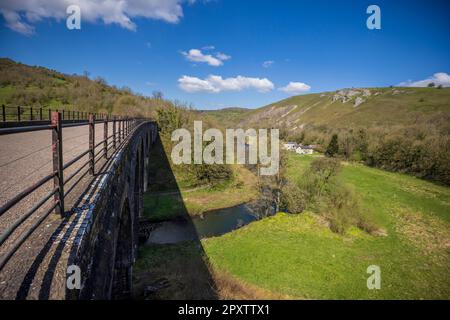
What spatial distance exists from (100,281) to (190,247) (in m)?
15.6

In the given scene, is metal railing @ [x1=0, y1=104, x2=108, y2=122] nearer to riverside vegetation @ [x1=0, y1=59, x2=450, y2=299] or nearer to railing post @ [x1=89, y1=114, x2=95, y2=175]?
railing post @ [x1=89, y1=114, x2=95, y2=175]

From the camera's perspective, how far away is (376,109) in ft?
385

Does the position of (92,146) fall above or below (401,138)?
below

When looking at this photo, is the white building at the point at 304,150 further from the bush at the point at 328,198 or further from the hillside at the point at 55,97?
the bush at the point at 328,198

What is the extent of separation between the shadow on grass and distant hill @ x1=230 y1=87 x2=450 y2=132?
46.9m

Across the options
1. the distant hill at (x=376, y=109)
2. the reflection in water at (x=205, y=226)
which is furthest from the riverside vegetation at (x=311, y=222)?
the distant hill at (x=376, y=109)

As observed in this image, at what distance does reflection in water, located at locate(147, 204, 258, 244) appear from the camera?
67.5 feet

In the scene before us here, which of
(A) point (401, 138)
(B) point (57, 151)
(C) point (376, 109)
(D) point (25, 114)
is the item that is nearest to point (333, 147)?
(A) point (401, 138)

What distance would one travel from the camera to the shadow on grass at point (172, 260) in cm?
1384

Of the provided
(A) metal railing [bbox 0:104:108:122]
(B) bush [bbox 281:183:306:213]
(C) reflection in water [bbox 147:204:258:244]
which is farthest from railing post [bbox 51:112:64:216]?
(B) bush [bbox 281:183:306:213]

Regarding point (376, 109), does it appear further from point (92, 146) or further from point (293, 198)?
point (92, 146)

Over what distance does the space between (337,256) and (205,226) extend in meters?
11.2

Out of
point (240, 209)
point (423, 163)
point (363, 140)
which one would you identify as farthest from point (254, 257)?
point (363, 140)

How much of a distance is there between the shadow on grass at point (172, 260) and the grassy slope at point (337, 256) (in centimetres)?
148
